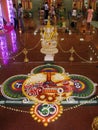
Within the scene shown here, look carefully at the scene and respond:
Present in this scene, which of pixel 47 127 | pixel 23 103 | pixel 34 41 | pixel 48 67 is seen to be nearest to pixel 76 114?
pixel 47 127

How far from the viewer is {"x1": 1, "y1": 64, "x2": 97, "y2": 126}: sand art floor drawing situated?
5254mm

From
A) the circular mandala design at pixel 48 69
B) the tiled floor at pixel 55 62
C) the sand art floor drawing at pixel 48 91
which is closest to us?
the tiled floor at pixel 55 62

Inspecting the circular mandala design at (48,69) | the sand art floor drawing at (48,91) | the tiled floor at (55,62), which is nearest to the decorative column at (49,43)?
the tiled floor at (55,62)

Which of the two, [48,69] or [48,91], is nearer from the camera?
[48,91]

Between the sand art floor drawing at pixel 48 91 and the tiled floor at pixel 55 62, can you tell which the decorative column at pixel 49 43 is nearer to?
the tiled floor at pixel 55 62

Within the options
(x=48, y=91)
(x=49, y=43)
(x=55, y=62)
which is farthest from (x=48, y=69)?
(x=49, y=43)

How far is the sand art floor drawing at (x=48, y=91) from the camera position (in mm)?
5254

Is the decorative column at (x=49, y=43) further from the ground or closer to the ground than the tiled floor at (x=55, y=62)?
further from the ground

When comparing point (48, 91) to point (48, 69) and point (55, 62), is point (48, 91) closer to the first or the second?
point (48, 69)

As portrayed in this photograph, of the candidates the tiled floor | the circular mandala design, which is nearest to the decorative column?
the tiled floor

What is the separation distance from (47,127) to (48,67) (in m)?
3.02

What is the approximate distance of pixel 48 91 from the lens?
5.97 m

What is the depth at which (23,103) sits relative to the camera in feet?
18.0

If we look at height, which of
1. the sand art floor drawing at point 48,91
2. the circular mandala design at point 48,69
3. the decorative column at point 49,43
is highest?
the decorative column at point 49,43
